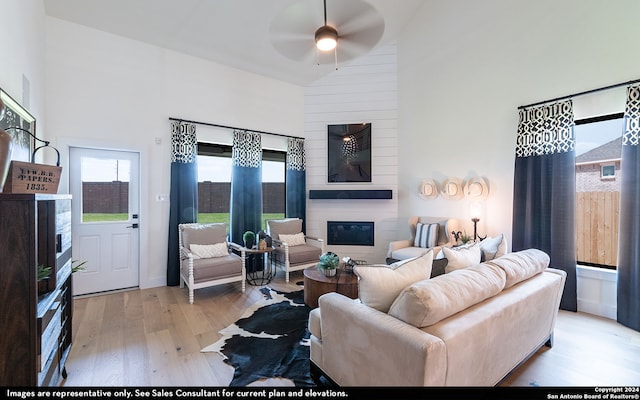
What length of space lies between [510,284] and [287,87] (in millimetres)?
5067

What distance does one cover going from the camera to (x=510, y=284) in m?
2.00

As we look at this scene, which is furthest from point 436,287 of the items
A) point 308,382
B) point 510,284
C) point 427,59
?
point 427,59

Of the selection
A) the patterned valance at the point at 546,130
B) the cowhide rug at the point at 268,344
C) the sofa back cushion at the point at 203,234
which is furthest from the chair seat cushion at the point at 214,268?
the patterned valance at the point at 546,130

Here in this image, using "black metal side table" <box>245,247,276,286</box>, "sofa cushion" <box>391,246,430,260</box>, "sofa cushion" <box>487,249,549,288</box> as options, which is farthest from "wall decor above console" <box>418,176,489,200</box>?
"black metal side table" <box>245,247,276,286</box>

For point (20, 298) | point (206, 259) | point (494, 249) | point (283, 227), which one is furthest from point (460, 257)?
point (283, 227)

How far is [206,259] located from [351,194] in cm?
297

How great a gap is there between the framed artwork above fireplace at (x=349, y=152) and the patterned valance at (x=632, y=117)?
11.7 ft

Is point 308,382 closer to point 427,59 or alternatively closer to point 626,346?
point 626,346

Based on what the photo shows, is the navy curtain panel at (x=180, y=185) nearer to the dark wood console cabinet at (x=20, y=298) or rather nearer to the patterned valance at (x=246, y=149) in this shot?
the patterned valance at (x=246, y=149)

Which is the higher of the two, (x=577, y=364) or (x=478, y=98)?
(x=478, y=98)

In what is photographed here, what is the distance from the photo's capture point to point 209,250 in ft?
12.9

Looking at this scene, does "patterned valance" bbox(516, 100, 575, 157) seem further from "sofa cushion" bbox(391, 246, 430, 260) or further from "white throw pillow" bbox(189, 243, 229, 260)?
"white throw pillow" bbox(189, 243, 229, 260)

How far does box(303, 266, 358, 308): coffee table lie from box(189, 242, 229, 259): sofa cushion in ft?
4.57

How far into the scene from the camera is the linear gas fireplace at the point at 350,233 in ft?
18.7
